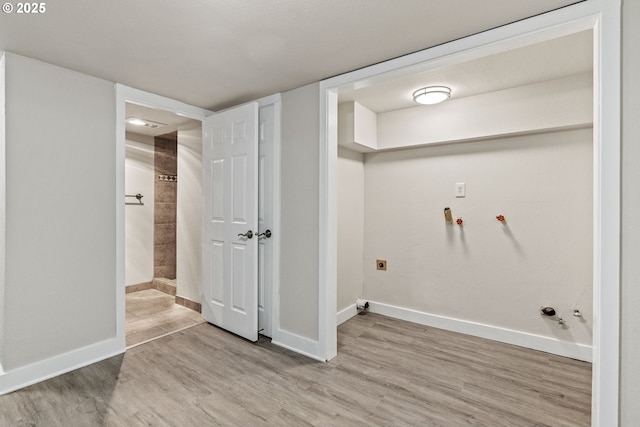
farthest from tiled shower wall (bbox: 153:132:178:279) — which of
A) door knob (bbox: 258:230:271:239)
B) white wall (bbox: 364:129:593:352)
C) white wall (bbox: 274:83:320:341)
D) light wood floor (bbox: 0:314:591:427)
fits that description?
white wall (bbox: 364:129:593:352)

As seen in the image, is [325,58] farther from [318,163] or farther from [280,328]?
[280,328]

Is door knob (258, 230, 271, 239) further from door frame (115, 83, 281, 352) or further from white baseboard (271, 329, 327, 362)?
white baseboard (271, 329, 327, 362)

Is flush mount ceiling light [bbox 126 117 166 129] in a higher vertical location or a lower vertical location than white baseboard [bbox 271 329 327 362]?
higher

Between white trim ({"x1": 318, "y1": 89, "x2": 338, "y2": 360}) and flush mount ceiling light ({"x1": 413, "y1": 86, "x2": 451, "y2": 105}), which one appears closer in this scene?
white trim ({"x1": 318, "y1": 89, "x2": 338, "y2": 360})

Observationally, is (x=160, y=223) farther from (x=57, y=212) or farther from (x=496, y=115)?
(x=496, y=115)

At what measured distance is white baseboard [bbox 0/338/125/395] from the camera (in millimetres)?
2025

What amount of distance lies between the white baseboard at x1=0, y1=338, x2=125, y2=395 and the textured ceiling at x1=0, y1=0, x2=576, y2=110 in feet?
6.91

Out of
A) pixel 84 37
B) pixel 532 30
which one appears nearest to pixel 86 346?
pixel 84 37

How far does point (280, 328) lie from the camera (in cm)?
277

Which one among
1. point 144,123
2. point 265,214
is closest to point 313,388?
point 265,214

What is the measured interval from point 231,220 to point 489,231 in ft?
8.10
